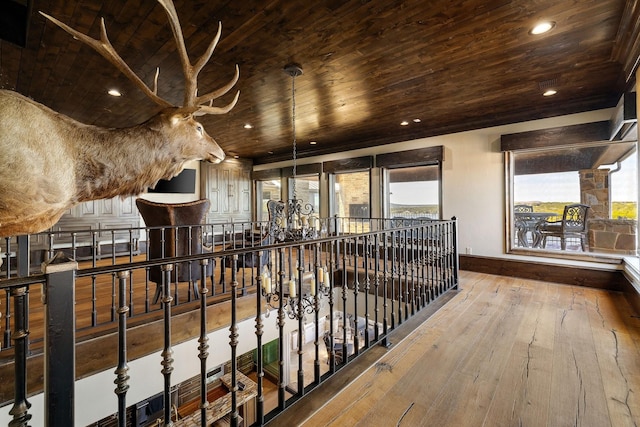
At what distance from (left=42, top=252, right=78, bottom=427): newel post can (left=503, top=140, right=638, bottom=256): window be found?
542cm

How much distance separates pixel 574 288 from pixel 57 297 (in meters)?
5.44

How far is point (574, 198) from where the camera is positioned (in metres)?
4.35

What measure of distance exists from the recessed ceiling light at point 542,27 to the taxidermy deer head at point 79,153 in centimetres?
255

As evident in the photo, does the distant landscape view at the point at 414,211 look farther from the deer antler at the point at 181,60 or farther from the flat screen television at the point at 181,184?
the flat screen television at the point at 181,184

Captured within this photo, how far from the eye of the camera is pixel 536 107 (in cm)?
415

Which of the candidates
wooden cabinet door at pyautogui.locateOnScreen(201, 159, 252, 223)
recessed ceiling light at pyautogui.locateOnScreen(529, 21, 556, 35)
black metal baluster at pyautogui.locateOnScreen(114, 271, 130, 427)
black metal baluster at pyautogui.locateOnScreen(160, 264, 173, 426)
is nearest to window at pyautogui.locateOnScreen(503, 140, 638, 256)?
recessed ceiling light at pyautogui.locateOnScreen(529, 21, 556, 35)

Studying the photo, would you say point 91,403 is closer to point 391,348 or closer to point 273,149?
point 391,348

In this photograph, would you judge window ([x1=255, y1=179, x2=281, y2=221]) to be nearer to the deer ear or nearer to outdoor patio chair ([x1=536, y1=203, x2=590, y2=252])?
outdoor patio chair ([x1=536, y1=203, x2=590, y2=252])

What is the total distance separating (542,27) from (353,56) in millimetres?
1534

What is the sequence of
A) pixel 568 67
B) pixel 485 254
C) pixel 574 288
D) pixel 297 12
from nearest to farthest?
pixel 297 12 < pixel 568 67 < pixel 574 288 < pixel 485 254

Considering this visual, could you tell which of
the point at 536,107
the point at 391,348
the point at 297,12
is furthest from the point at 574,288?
the point at 297,12

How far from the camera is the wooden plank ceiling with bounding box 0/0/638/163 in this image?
6.88ft

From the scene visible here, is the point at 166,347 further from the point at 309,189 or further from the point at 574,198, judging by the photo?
the point at 309,189

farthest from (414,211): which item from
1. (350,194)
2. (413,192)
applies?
(350,194)
